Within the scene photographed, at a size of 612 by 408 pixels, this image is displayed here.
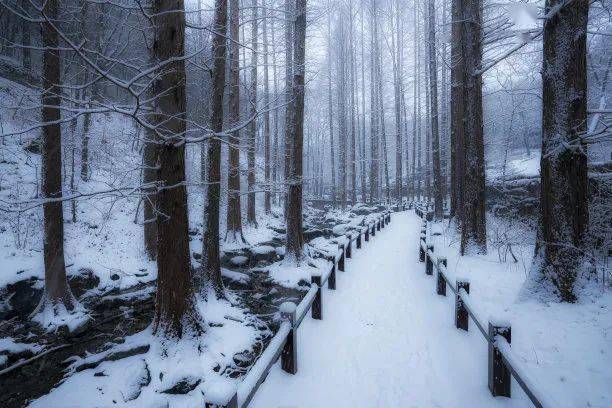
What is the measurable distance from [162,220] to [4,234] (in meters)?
10.1

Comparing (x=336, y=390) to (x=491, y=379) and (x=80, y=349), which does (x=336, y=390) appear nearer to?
(x=491, y=379)

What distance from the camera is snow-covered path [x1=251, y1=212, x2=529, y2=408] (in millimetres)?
3797

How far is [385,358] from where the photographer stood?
468 cm

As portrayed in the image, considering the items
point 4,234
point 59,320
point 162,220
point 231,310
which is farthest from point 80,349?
point 4,234

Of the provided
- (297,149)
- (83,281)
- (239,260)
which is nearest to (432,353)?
(297,149)

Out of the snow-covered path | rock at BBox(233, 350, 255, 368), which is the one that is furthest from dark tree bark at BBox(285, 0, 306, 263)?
rock at BBox(233, 350, 255, 368)

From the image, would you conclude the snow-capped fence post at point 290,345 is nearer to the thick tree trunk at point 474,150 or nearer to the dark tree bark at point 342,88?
the thick tree trunk at point 474,150

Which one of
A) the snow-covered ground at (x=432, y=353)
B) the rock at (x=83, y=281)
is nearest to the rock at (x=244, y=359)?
the snow-covered ground at (x=432, y=353)

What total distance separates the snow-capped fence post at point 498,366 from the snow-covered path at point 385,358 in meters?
0.10

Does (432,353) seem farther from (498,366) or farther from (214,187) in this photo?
(214,187)

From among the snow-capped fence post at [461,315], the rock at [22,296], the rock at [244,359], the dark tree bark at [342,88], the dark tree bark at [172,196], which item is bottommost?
the rock at [244,359]

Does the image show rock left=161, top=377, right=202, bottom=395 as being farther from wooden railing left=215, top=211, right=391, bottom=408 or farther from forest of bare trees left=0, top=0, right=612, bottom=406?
wooden railing left=215, top=211, right=391, bottom=408

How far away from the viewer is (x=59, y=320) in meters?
7.80

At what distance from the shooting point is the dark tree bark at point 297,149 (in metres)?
10.1
